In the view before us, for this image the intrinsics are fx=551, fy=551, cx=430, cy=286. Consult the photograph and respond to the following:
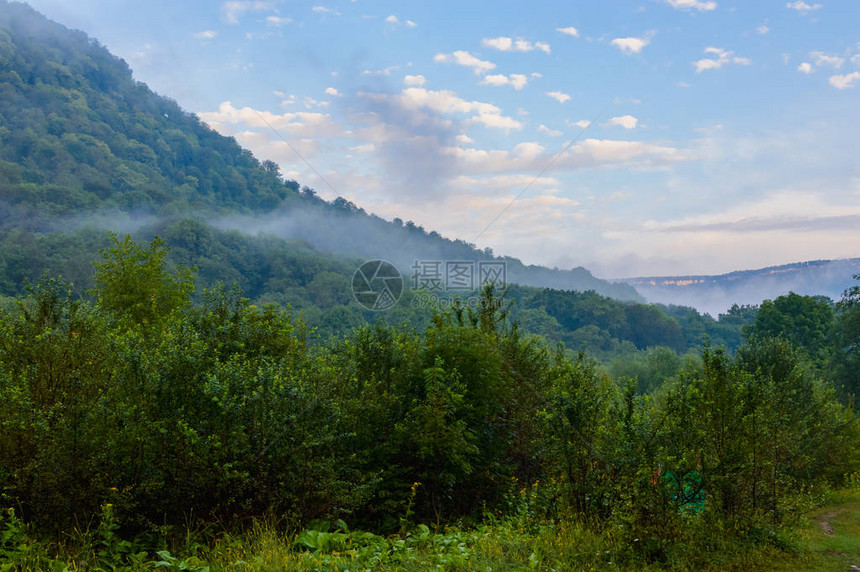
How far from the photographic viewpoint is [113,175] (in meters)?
149

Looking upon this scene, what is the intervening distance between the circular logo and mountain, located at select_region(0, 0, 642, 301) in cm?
1157

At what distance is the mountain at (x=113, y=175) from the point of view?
404ft

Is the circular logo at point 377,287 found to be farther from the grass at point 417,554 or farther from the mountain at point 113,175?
the grass at point 417,554

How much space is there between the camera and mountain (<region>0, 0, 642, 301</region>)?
123 metres

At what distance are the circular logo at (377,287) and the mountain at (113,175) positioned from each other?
11.6 metres

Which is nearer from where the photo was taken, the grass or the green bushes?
the grass

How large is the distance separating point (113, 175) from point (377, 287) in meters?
89.0

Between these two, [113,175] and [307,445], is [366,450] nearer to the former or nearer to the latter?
[307,445]

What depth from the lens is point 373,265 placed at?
426 feet
